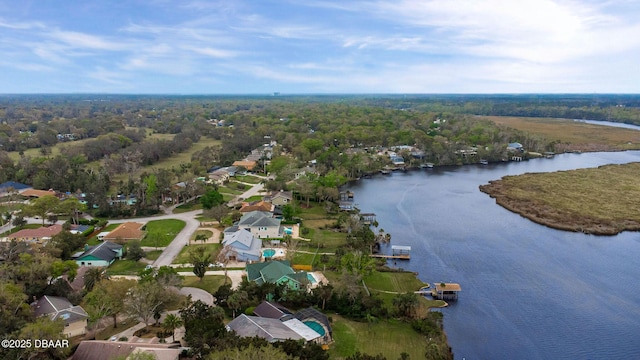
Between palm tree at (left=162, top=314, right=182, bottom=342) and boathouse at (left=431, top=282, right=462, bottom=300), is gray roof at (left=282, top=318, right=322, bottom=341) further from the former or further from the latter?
boathouse at (left=431, top=282, right=462, bottom=300)

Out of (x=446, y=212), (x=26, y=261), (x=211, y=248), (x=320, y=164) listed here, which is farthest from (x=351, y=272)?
(x=320, y=164)

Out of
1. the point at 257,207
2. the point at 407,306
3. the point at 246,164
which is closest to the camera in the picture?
the point at 407,306

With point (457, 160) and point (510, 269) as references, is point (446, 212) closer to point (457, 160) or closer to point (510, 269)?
point (510, 269)

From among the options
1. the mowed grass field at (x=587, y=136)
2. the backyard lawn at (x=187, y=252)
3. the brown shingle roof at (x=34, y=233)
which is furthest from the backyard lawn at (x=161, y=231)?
the mowed grass field at (x=587, y=136)

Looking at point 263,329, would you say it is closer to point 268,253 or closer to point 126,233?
point 268,253

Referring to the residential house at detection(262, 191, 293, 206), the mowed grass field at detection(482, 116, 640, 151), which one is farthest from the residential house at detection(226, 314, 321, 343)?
the mowed grass field at detection(482, 116, 640, 151)

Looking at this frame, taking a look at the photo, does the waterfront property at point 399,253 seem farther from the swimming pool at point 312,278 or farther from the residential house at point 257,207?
the residential house at point 257,207

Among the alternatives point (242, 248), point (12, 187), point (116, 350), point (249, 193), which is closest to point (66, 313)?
point (116, 350)
